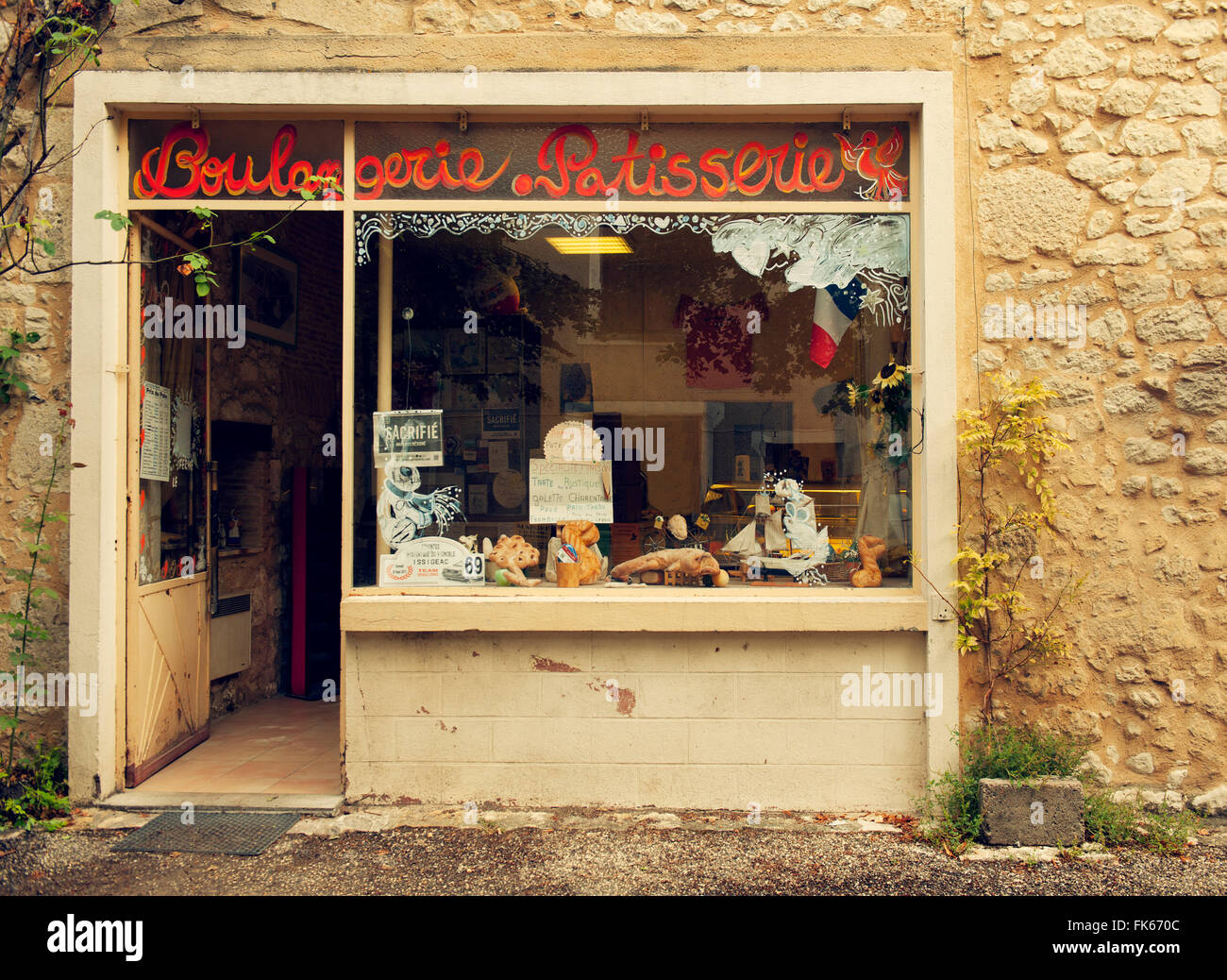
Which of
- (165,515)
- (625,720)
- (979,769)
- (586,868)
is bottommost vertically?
(586,868)

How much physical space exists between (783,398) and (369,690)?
2.77 metres

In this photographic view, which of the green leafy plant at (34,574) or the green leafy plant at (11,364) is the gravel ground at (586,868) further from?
the green leafy plant at (11,364)

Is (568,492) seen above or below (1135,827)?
above

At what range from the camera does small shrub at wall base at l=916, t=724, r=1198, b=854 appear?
4.02 meters

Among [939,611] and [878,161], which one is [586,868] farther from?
[878,161]

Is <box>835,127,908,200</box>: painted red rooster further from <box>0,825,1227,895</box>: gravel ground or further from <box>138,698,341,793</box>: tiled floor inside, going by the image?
<box>138,698,341,793</box>: tiled floor inside

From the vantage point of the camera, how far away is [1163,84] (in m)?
4.33

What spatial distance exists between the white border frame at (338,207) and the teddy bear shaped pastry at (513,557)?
69cm

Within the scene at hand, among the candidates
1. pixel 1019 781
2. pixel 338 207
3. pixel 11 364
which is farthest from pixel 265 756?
pixel 1019 781

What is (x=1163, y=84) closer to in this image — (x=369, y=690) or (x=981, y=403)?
(x=981, y=403)

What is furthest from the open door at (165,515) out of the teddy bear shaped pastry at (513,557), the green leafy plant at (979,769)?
the green leafy plant at (979,769)

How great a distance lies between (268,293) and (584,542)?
3.47m

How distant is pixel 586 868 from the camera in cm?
381

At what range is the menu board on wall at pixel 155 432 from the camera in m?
4.80
